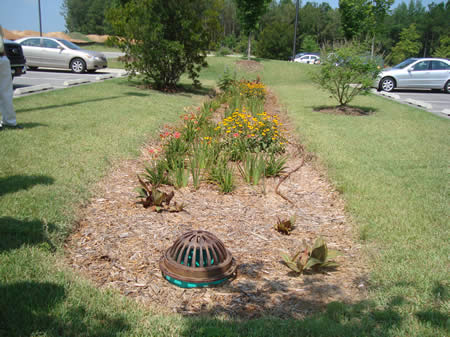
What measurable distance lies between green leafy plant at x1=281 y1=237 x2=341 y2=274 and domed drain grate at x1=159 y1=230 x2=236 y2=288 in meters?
0.56

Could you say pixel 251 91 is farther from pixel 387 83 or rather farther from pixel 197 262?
pixel 197 262

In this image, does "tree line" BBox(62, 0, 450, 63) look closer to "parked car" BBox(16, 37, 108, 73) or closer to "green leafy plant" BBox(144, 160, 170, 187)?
"parked car" BBox(16, 37, 108, 73)

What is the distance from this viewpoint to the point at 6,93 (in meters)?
6.50

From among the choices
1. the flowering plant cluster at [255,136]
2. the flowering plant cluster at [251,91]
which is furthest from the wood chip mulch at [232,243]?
the flowering plant cluster at [251,91]

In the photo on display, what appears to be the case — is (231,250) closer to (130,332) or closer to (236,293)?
(236,293)

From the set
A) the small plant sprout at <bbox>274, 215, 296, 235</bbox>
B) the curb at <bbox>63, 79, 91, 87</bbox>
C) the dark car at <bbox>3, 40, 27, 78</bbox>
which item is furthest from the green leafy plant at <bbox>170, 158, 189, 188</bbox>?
the curb at <bbox>63, 79, 91, 87</bbox>

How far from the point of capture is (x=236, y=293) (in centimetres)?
307

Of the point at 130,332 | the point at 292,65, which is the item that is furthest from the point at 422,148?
the point at 292,65

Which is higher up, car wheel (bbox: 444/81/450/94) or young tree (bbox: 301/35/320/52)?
young tree (bbox: 301/35/320/52)

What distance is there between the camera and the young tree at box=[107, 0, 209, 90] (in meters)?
12.5

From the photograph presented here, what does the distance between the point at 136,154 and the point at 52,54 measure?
14358 mm

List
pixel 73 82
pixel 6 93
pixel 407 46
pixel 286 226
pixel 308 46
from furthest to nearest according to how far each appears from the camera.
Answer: pixel 308 46 → pixel 407 46 → pixel 73 82 → pixel 6 93 → pixel 286 226

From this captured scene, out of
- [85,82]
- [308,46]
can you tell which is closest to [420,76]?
[85,82]

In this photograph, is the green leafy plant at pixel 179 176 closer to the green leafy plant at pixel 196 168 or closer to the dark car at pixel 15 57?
the green leafy plant at pixel 196 168
